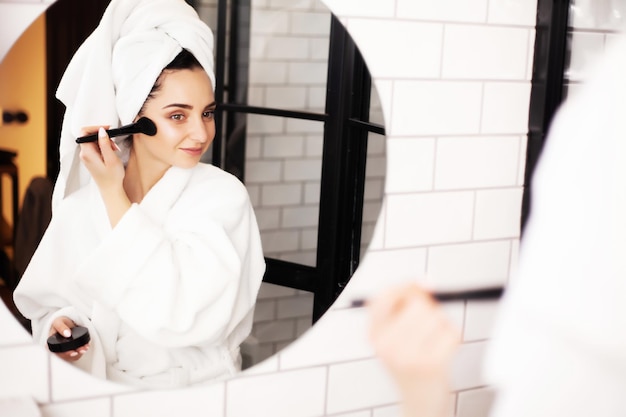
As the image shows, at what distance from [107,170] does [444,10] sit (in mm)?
625

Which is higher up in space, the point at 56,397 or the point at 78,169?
the point at 78,169

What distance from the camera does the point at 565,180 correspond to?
0.44 meters

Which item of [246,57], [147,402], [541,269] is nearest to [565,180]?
[541,269]

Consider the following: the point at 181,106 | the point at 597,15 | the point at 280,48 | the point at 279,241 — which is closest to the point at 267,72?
the point at 280,48

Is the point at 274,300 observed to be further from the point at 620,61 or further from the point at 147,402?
the point at 620,61

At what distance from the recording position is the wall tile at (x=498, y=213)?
129 centimetres

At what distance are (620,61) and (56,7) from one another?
2.30 feet

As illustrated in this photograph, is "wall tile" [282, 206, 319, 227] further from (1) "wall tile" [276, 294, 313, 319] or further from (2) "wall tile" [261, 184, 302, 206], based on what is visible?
(1) "wall tile" [276, 294, 313, 319]

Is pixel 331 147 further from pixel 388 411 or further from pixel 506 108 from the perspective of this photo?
pixel 388 411

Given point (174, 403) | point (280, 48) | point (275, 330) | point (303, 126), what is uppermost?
point (280, 48)

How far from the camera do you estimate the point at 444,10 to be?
118 cm

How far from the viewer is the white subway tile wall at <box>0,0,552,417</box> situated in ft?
3.34

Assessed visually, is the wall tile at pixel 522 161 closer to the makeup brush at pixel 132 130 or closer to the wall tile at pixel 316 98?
the wall tile at pixel 316 98

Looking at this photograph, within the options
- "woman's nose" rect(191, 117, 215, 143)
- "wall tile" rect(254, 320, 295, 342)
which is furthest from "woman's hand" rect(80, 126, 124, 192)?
"wall tile" rect(254, 320, 295, 342)
